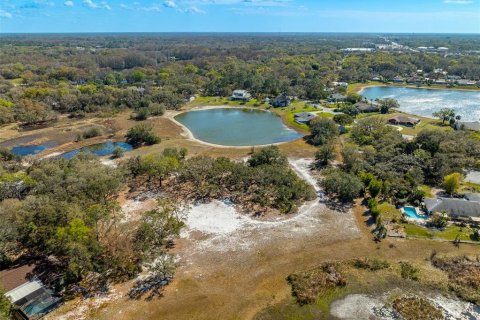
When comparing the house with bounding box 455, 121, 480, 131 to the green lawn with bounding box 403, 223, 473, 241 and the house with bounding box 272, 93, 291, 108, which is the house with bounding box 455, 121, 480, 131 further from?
the house with bounding box 272, 93, 291, 108

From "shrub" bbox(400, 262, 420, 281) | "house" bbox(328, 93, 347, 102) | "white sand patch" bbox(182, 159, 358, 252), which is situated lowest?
"shrub" bbox(400, 262, 420, 281)

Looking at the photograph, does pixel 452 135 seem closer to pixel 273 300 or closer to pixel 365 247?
pixel 365 247

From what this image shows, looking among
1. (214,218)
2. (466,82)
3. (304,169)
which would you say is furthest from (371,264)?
(466,82)

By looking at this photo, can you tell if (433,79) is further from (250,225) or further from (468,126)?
(250,225)

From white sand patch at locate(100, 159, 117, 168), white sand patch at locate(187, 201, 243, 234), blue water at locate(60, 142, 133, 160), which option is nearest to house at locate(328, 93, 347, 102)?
blue water at locate(60, 142, 133, 160)

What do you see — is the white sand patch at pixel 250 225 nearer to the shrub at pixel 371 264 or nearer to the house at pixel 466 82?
the shrub at pixel 371 264

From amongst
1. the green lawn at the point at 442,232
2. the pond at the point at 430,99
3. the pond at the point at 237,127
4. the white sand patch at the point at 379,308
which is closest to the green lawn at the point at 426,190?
the green lawn at the point at 442,232
